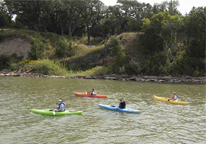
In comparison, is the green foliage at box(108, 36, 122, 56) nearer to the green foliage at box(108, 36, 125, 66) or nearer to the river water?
the green foliage at box(108, 36, 125, 66)

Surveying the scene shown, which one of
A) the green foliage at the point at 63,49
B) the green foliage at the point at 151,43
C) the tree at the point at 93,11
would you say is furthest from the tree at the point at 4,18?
the green foliage at the point at 151,43

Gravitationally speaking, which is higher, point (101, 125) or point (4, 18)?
point (4, 18)

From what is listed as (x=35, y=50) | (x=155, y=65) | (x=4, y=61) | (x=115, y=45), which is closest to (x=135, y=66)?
(x=155, y=65)

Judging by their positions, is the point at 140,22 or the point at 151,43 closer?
the point at 151,43

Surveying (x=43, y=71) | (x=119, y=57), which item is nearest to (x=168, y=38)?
(x=119, y=57)

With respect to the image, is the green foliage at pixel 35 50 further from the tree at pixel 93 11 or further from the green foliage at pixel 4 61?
the tree at pixel 93 11

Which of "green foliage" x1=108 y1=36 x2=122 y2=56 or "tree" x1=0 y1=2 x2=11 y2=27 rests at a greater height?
"tree" x1=0 y1=2 x2=11 y2=27

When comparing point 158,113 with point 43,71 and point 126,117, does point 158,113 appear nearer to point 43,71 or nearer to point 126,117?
point 126,117

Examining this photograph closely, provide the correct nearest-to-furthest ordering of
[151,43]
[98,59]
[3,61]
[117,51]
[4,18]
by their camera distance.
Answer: [117,51]
[151,43]
[3,61]
[98,59]
[4,18]

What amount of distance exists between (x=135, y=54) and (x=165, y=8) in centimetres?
2574

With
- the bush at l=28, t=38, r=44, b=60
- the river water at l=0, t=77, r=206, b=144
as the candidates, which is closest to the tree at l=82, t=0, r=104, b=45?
the bush at l=28, t=38, r=44, b=60

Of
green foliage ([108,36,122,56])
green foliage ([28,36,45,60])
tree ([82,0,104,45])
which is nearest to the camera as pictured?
green foliage ([108,36,122,56])

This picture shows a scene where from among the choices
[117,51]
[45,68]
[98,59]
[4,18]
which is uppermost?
[4,18]

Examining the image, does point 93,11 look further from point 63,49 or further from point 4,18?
point 4,18
